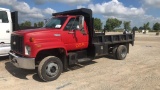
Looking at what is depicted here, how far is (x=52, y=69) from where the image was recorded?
284 inches

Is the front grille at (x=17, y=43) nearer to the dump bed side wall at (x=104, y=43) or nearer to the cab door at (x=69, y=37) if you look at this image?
the cab door at (x=69, y=37)

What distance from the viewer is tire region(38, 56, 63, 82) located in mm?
6902

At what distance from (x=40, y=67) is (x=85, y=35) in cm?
269

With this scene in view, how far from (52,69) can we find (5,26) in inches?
169

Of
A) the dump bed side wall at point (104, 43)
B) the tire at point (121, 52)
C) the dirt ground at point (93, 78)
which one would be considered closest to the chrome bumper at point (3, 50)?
the dirt ground at point (93, 78)

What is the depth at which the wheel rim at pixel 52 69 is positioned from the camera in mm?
7062

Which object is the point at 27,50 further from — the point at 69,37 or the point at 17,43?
the point at 69,37

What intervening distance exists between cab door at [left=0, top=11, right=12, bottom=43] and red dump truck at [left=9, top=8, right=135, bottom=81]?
2.32 metres

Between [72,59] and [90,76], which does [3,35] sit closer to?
[72,59]

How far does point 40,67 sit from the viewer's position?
271 inches

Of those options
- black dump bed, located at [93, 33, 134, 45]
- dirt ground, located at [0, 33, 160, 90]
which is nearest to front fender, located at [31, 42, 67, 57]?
dirt ground, located at [0, 33, 160, 90]

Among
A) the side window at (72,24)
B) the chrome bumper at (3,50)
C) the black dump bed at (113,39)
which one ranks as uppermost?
the side window at (72,24)

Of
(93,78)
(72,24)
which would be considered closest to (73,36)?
(72,24)

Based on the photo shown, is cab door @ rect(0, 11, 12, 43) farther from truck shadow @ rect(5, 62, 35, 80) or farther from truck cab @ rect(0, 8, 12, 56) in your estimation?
truck shadow @ rect(5, 62, 35, 80)
